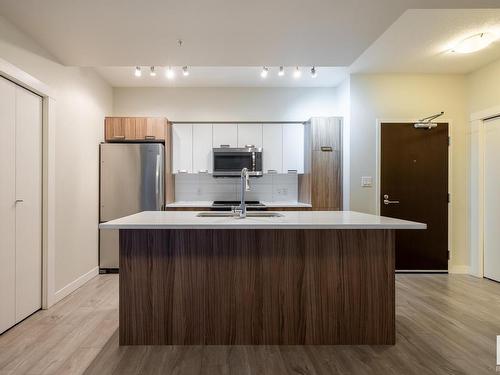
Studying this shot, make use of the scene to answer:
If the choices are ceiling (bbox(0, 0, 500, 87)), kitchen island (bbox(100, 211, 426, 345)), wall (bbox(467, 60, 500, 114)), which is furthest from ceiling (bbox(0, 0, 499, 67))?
wall (bbox(467, 60, 500, 114))

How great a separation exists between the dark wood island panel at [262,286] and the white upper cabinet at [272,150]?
240cm

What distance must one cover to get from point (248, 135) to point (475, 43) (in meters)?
2.84

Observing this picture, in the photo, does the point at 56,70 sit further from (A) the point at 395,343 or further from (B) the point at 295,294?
(A) the point at 395,343

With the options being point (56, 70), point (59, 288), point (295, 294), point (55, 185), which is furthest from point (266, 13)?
point (59, 288)

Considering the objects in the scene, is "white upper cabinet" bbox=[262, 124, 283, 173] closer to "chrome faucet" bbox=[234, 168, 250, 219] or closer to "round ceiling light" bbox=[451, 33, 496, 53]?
"chrome faucet" bbox=[234, 168, 250, 219]

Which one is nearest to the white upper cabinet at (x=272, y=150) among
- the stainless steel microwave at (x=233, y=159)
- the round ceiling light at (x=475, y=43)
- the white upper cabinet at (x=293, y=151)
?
the white upper cabinet at (x=293, y=151)

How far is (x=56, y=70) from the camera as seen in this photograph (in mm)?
2969

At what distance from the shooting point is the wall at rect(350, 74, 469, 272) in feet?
12.7

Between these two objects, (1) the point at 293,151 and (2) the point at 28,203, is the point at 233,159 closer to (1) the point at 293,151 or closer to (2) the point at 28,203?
(1) the point at 293,151

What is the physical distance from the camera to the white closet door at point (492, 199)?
11.6 ft

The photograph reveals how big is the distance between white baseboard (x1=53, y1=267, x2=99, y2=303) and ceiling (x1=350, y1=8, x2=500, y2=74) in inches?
162

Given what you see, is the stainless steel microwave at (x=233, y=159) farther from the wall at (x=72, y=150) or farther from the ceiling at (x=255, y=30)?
Answer: the wall at (x=72, y=150)

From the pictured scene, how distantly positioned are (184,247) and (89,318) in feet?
4.18

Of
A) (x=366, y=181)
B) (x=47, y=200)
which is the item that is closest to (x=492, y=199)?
(x=366, y=181)
